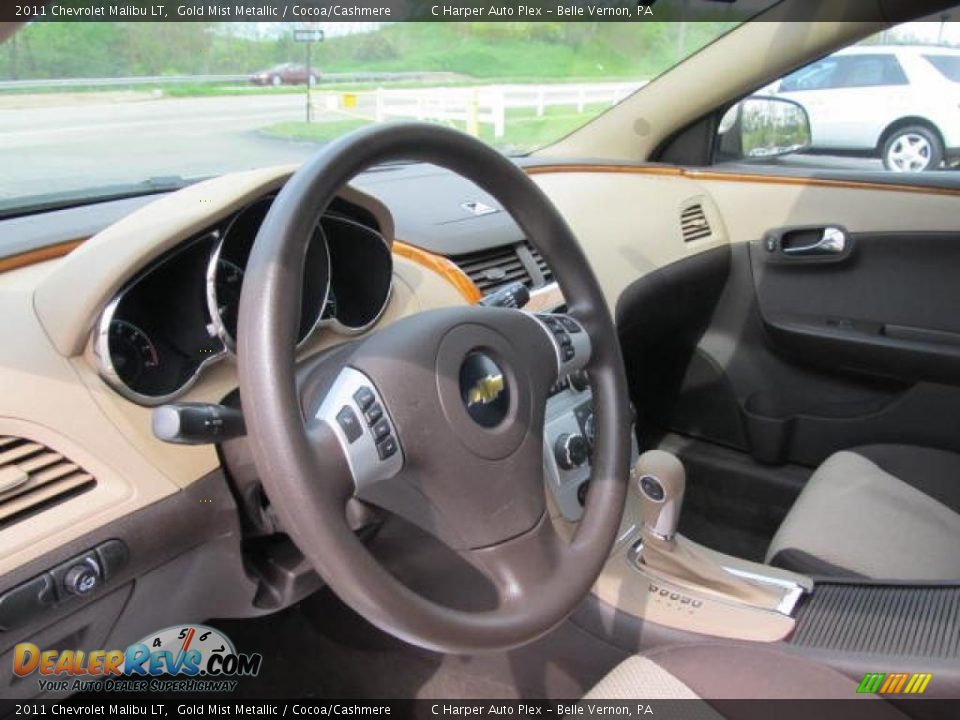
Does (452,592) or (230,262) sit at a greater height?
(230,262)

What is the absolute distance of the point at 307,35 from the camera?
80.0 inches

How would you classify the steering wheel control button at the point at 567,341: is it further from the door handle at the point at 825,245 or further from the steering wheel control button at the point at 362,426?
the door handle at the point at 825,245

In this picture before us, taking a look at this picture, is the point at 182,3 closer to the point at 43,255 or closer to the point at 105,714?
the point at 43,255

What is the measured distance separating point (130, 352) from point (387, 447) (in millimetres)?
491

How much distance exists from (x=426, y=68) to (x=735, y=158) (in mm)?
1119

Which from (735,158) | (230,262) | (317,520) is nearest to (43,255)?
(230,262)


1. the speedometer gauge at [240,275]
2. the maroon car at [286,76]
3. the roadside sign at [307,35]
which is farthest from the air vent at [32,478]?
the roadside sign at [307,35]

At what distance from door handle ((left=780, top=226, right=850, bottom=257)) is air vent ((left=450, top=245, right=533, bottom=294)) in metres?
1.03

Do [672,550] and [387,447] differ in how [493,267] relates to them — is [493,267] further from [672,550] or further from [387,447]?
[387,447]

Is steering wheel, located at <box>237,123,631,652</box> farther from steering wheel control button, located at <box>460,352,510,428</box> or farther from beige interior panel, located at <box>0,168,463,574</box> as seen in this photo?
beige interior panel, located at <box>0,168,463,574</box>

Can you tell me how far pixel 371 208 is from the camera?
1489mm

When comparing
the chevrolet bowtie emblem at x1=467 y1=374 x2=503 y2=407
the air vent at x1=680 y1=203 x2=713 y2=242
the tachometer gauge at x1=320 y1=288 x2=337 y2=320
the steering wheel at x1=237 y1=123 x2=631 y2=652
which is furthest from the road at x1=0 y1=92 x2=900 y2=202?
the air vent at x1=680 y1=203 x2=713 y2=242

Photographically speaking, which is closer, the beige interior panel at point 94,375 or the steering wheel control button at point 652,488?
the beige interior panel at point 94,375

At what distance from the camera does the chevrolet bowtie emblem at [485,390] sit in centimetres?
110
